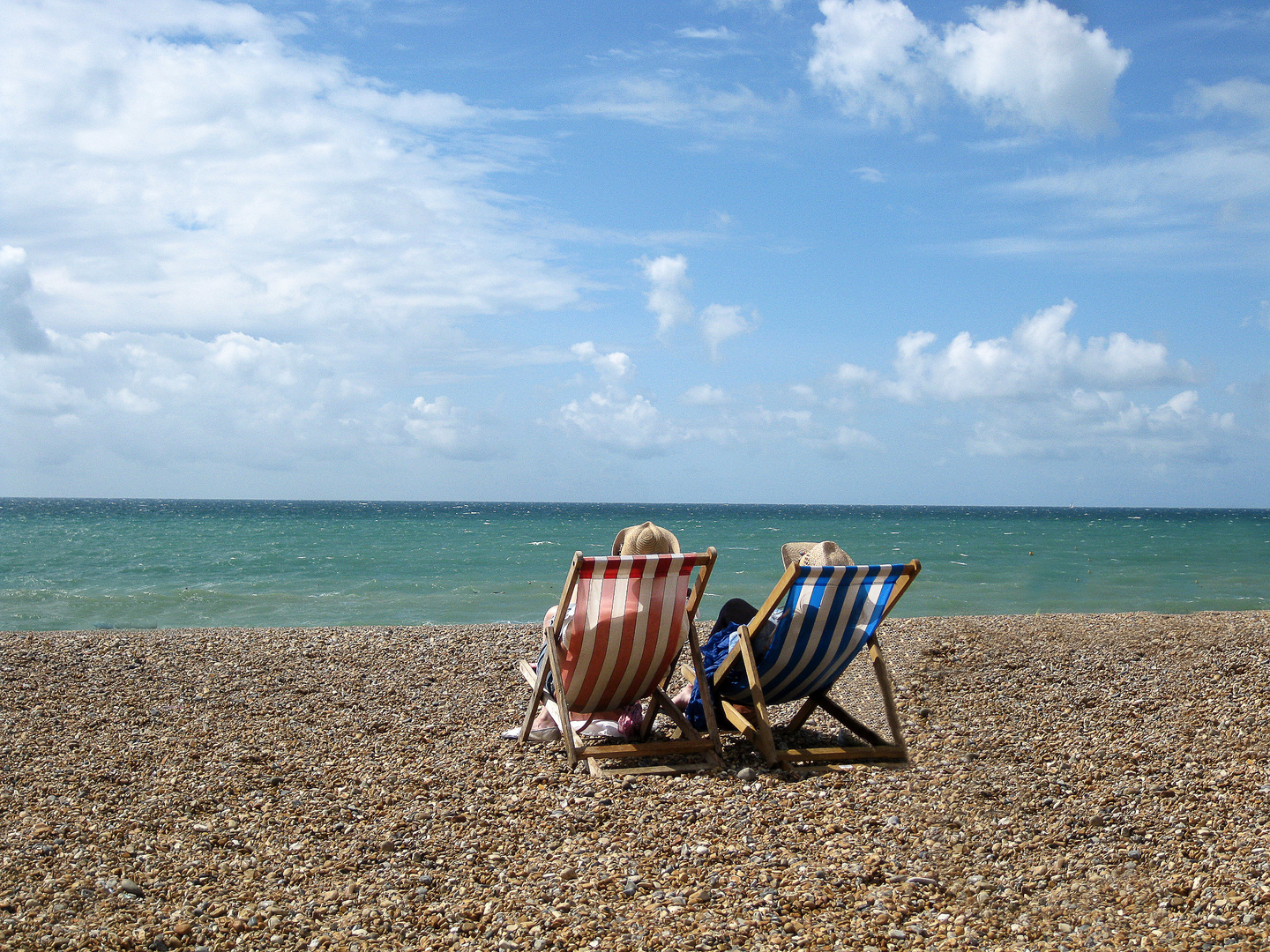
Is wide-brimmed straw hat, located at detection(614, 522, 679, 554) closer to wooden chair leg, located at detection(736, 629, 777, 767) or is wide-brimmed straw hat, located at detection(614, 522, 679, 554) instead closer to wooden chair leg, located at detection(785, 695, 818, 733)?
wooden chair leg, located at detection(736, 629, 777, 767)

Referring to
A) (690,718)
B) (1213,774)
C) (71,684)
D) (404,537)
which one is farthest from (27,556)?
(1213,774)

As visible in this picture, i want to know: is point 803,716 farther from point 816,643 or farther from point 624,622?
point 624,622

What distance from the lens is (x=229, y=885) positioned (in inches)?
129

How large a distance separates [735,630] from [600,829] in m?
1.77

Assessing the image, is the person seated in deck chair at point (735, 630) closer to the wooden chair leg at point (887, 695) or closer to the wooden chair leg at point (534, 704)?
the wooden chair leg at point (887, 695)

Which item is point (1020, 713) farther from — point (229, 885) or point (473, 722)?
point (229, 885)

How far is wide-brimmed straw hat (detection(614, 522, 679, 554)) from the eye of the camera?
4988mm

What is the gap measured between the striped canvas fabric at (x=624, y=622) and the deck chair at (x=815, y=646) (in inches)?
14.5

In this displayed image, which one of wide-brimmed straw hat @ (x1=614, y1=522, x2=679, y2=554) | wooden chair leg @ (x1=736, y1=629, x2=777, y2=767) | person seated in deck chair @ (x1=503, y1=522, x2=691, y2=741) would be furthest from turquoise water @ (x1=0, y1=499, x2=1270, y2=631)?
wooden chair leg @ (x1=736, y1=629, x2=777, y2=767)

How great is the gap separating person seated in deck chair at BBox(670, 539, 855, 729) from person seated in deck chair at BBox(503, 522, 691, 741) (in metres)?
0.12

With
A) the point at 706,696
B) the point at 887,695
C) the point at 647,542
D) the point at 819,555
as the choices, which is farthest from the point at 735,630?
the point at 887,695

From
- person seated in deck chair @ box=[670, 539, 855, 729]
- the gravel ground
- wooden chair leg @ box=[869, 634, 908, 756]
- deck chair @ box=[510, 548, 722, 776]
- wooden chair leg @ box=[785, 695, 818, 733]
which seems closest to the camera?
the gravel ground

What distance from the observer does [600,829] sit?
149 inches

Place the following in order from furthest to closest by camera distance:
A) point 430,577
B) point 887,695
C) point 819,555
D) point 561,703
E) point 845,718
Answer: point 430,577, point 845,718, point 819,555, point 887,695, point 561,703
